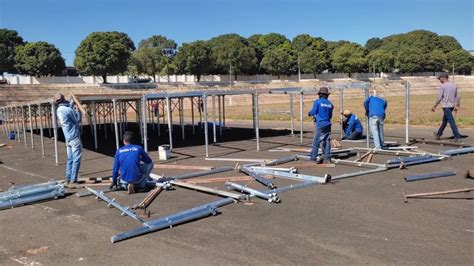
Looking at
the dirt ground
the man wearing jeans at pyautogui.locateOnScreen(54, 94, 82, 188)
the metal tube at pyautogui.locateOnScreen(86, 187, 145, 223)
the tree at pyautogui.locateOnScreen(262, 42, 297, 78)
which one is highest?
the tree at pyautogui.locateOnScreen(262, 42, 297, 78)

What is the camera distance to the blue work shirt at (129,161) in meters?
8.29

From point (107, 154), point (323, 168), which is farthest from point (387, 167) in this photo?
point (107, 154)

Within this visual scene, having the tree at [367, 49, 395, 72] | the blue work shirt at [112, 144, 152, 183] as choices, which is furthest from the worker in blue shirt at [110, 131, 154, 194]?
the tree at [367, 49, 395, 72]

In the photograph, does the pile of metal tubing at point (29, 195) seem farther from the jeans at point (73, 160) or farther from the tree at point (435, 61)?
the tree at point (435, 61)

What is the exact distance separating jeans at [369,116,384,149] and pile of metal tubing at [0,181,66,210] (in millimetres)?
8634

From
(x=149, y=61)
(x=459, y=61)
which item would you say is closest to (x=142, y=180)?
(x=149, y=61)

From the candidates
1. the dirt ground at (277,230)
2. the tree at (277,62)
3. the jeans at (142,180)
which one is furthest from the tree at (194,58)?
the dirt ground at (277,230)

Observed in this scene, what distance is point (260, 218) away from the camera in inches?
264

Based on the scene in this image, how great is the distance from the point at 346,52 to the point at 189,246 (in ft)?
351

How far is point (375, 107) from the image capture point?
12.8 m

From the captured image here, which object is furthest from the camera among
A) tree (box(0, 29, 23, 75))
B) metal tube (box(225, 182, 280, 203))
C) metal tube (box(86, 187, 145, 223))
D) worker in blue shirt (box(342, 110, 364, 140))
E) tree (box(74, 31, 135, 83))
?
tree (box(0, 29, 23, 75))

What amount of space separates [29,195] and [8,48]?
3446 inches

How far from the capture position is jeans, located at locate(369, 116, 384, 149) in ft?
41.8

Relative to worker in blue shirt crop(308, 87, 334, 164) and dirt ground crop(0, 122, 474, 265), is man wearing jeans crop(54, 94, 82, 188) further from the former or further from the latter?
worker in blue shirt crop(308, 87, 334, 164)
